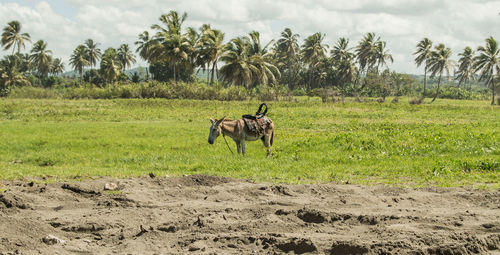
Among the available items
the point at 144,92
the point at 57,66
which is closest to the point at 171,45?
the point at 144,92

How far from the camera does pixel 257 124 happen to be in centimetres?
1518

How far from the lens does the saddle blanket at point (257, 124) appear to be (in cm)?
1498

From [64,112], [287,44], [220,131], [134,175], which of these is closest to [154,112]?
[64,112]

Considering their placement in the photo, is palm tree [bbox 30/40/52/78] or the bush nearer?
the bush

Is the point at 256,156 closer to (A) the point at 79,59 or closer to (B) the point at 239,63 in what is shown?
(B) the point at 239,63

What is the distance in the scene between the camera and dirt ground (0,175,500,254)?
6.25 m

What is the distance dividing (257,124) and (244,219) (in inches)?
304

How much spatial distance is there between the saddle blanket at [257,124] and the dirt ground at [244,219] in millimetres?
4912

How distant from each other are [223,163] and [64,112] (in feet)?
69.8

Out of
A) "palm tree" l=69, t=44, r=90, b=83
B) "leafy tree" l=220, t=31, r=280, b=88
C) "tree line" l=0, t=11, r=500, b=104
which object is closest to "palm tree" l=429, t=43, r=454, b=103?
"tree line" l=0, t=11, r=500, b=104

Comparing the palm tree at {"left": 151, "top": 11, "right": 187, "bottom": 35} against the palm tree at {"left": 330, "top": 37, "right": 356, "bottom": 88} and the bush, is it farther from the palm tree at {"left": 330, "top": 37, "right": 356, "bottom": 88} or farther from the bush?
the palm tree at {"left": 330, "top": 37, "right": 356, "bottom": 88}

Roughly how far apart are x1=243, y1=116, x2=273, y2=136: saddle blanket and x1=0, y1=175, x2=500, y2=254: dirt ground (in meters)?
4.91

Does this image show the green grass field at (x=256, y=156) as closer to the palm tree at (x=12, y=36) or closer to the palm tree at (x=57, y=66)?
the palm tree at (x=12, y=36)

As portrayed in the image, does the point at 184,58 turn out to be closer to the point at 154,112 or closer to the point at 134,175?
the point at 154,112
